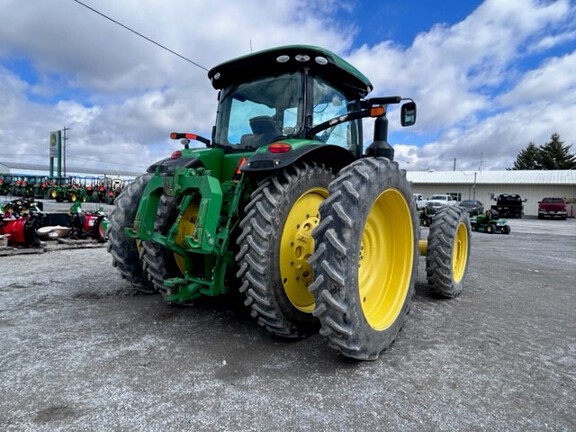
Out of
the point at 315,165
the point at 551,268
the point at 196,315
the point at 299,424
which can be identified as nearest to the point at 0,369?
the point at 196,315

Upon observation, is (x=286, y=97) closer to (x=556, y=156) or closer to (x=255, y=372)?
(x=255, y=372)

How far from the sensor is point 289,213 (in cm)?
291

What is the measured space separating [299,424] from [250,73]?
122 inches

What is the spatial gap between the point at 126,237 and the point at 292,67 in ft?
7.90

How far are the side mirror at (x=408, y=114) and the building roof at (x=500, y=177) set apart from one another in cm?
3571

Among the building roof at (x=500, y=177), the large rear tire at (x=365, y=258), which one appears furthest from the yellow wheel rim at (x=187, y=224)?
the building roof at (x=500, y=177)

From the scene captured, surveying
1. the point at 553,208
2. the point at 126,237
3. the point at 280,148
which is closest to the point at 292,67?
the point at 280,148

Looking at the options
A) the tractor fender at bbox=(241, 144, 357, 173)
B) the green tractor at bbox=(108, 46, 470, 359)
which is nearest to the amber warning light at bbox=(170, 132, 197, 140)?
the green tractor at bbox=(108, 46, 470, 359)

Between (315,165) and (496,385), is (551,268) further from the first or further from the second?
(315,165)

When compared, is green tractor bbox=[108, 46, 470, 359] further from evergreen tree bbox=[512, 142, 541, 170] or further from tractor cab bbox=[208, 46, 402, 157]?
evergreen tree bbox=[512, 142, 541, 170]

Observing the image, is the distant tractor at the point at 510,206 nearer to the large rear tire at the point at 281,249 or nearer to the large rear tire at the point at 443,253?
the large rear tire at the point at 443,253

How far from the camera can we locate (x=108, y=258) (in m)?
Result: 6.77

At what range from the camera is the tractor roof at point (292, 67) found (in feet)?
10.7

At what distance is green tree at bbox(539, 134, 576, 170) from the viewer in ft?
164
